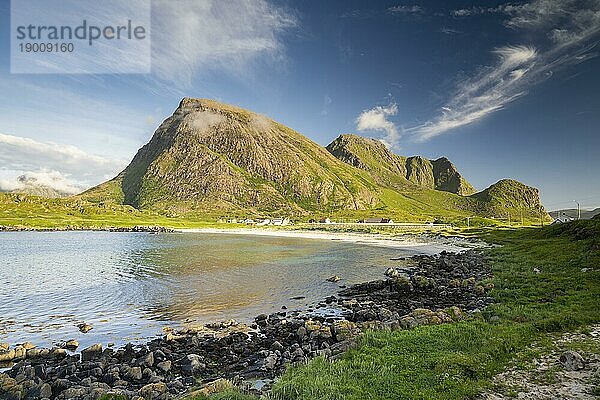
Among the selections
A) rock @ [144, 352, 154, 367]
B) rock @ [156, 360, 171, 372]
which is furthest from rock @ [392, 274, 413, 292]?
rock @ [144, 352, 154, 367]

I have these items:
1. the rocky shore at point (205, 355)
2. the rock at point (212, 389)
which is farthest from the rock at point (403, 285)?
the rock at point (212, 389)

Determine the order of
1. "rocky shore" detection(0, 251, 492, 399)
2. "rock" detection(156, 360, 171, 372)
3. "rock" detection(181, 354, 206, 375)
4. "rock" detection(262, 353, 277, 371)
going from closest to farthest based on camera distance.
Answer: "rocky shore" detection(0, 251, 492, 399) < "rock" detection(262, 353, 277, 371) < "rock" detection(156, 360, 171, 372) < "rock" detection(181, 354, 206, 375)

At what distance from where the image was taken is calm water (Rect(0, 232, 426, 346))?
33031 millimetres

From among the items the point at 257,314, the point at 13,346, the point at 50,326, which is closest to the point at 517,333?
the point at 257,314

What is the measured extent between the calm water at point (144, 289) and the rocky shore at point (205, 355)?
3.64 meters

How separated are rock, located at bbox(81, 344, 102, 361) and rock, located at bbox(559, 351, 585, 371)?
2722cm

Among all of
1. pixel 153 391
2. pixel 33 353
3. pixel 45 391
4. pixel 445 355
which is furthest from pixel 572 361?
pixel 33 353

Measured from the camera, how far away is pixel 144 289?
161 ft

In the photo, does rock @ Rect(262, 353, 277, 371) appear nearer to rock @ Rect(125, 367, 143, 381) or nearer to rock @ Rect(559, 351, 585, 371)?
rock @ Rect(125, 367, 143, 381)

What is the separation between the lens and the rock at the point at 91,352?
24461 mm

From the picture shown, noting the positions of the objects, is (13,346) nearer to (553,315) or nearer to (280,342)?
(280,342)

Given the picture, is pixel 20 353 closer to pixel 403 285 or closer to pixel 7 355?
pixel 7 355

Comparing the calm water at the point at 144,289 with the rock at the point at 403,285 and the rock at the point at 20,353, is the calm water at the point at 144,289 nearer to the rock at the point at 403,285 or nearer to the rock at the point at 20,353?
the rock at the point at 20,353

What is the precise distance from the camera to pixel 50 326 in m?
32.4
